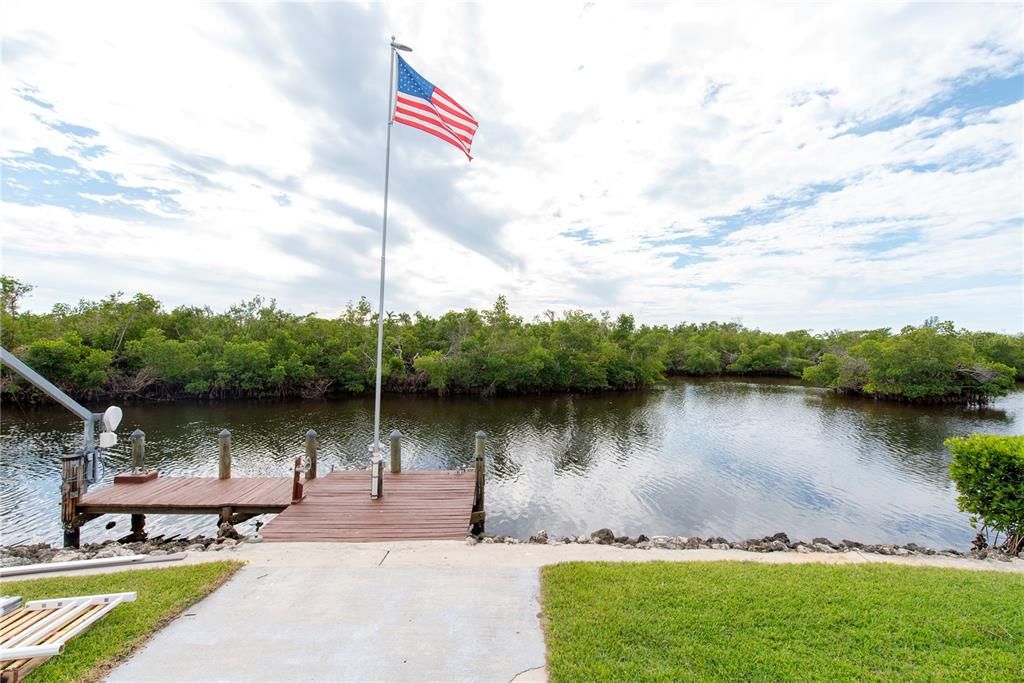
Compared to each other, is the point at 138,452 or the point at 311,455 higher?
the point at 311,455

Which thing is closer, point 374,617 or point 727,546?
point 374,617

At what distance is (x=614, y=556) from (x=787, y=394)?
134ft

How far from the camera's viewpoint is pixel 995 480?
26.8ft

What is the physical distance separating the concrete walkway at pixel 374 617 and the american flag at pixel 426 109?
763 centimetres

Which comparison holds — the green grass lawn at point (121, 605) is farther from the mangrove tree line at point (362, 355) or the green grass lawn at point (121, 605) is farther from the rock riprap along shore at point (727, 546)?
the mangrove tree line at point (362, 355)

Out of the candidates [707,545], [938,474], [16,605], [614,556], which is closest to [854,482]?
[938,474]

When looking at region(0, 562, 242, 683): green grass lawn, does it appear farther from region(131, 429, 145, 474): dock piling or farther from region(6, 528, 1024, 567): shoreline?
region(131, 429, 145, 474): dock piling

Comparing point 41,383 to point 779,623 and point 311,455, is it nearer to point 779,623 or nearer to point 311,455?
point 311,455

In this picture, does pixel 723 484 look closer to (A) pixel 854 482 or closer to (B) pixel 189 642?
(A) pixel 854 482

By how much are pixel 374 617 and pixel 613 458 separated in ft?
46.9

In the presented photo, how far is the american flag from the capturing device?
902 centimetres

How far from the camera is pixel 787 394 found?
4056 centimetres

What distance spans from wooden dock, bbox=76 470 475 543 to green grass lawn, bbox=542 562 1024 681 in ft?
11.5

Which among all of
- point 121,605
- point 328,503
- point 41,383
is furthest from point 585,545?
point 41,383
